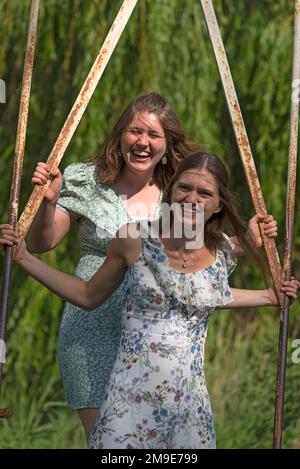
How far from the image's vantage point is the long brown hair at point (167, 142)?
14.7 feet

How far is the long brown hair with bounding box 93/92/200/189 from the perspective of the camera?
4488 mm

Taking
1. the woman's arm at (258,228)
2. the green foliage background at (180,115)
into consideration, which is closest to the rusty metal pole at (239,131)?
the woman's arm at (258,228)

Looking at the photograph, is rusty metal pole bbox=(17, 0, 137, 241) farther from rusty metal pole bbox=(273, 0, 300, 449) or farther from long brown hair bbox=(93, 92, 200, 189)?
rusty metal pole bbox=(273, 0, 300, 449)

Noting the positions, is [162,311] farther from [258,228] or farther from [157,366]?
[258,228]

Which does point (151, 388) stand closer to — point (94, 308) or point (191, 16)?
point (94, 308)

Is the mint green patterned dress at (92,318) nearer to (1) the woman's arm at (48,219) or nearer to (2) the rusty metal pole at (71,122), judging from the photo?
(1) the woman's arm at (48,219)

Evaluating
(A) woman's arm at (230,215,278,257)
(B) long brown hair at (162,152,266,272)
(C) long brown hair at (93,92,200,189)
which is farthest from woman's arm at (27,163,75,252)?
(A) woman's arm at (230,215,278,257)

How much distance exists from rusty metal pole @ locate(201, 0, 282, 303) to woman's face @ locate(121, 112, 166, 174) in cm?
24

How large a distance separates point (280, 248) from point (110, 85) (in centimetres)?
120

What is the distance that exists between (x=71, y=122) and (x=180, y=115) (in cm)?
243
